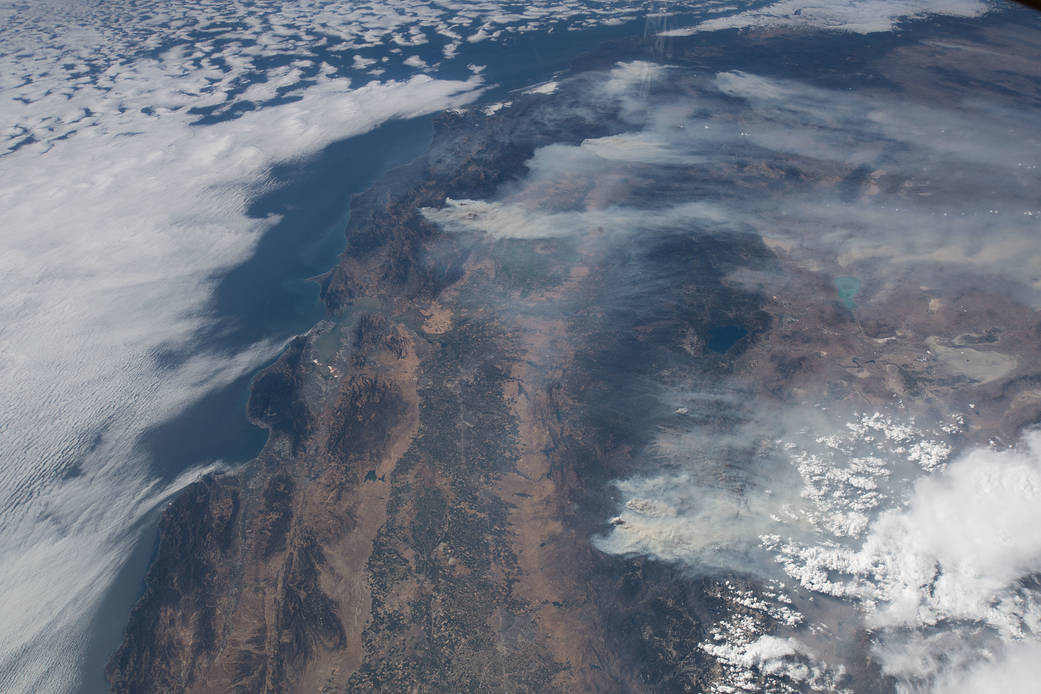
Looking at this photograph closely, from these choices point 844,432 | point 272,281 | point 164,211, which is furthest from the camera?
point 164,211

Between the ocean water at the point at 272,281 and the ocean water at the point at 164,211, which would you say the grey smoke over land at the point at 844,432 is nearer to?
the ocean water at the point at 272,281

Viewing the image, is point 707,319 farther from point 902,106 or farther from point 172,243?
point 172,243

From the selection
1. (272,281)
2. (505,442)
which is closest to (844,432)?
(505,442)

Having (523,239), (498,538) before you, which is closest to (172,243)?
(523,239)

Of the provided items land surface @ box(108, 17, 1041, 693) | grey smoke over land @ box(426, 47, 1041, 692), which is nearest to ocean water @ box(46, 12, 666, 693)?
land surface @ box(108, 17, 1041, 693)

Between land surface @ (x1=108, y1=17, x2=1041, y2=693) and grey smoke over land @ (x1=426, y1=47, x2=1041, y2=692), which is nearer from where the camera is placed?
grey smoke over land @ (x1=426, y1=47, x2=1041, y2=692)

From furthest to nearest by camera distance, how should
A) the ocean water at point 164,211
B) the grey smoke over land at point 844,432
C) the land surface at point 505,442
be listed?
the ocean water at point 164,211, the land surface at point 505,442, the grey smoke over land at point 844,432

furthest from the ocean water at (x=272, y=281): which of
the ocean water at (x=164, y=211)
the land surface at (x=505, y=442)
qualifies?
the land surface at (x=505, y=442)

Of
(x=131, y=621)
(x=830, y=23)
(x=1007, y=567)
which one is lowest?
(x=131, y=621)

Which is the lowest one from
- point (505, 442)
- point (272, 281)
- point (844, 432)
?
point (272, 281)

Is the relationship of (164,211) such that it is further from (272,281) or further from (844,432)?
(844,432)

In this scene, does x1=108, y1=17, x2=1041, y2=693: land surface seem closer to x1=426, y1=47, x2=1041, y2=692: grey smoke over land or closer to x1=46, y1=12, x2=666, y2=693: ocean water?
x1=426, y1=47, x2=1041, y2=692: grey smoke over land
